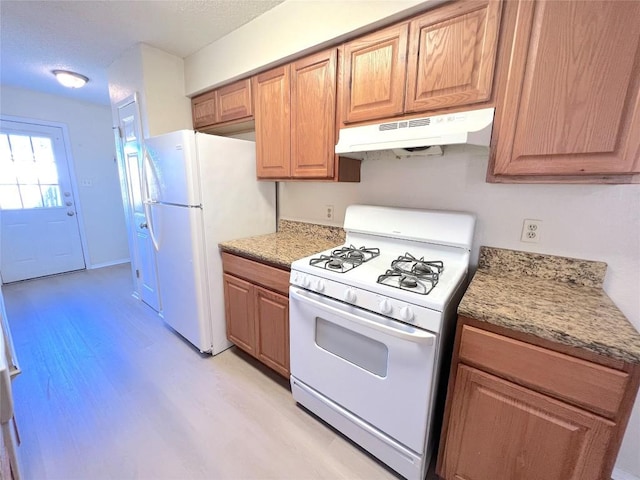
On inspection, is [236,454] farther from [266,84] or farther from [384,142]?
[266,84]

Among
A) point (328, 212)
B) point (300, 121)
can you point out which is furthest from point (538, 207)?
point (300, 121)

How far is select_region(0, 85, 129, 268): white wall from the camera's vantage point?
139 inches

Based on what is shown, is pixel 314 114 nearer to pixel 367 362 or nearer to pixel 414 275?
pixel 414 275

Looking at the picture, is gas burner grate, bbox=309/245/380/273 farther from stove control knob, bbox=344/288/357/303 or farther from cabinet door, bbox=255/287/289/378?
→ cabinet door, bbox=255/287/289/378

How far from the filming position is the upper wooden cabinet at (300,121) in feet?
5.29

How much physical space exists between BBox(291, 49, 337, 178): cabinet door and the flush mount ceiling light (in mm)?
2621

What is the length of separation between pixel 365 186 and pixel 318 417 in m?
1.49

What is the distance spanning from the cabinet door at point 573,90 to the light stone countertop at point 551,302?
500 millimetres

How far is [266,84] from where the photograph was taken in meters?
1.91

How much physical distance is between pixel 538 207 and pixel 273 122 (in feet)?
5.42

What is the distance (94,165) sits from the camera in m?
4.00

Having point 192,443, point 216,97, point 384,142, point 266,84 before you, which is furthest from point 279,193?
point 192,443

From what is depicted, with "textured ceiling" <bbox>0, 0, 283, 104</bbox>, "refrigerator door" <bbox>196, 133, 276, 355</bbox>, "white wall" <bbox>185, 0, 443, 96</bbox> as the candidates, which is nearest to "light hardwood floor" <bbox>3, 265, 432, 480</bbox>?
"refrigerator door" <bbox>196, 133, 276, 355</bbox>

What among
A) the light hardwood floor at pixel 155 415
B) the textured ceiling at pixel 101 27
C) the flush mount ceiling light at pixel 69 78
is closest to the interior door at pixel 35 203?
the textured ceiling at pixel 101 27
